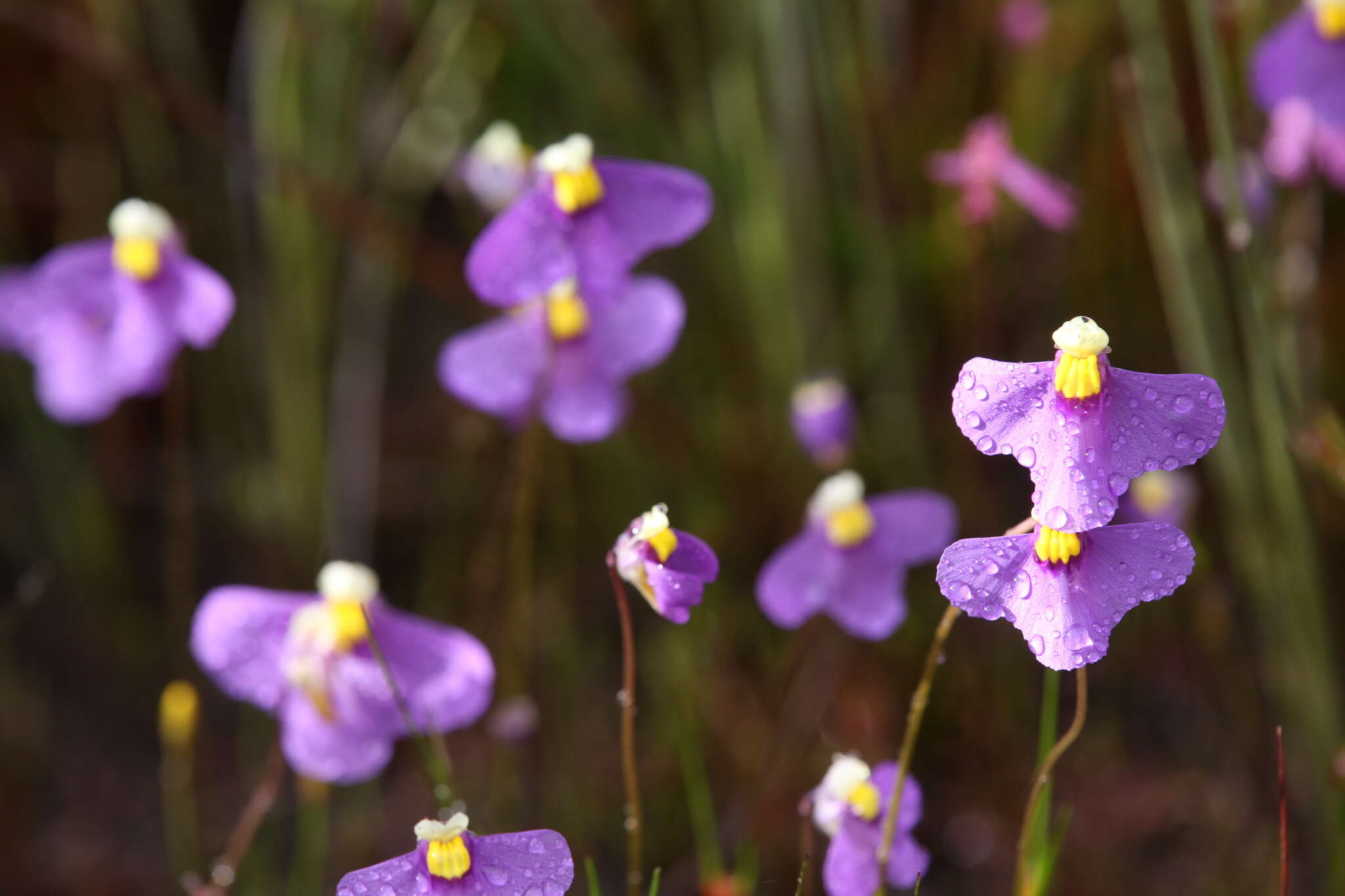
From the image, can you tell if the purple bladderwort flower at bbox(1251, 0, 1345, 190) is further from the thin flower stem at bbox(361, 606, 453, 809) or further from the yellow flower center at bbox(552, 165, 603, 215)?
the thin flower stem at bbox(361, 606, 453, 809)

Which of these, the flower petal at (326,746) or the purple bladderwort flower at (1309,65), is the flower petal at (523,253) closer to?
the flower petal at (326,746)

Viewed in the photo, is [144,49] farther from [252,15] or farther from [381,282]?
[381,282]

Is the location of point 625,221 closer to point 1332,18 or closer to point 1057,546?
point 1057,546

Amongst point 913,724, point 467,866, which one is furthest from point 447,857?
point 913,724

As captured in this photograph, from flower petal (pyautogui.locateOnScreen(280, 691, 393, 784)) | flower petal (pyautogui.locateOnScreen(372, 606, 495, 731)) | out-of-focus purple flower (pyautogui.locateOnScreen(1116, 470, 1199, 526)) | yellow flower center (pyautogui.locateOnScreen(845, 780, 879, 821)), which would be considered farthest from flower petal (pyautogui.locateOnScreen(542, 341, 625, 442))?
out-of-focus purple flower (pyautogui.locateOnScreen(1116, 470, 1199, 526))

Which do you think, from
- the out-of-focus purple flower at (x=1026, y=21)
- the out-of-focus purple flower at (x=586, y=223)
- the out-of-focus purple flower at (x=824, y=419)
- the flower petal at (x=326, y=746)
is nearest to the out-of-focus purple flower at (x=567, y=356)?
the out-of-focus purple flower at (x=586, y=223)

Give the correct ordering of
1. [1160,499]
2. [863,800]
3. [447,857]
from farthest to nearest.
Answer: [1160,499] < [863,800] < [447,857]

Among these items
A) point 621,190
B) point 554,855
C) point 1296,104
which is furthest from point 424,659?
point 1296,104
